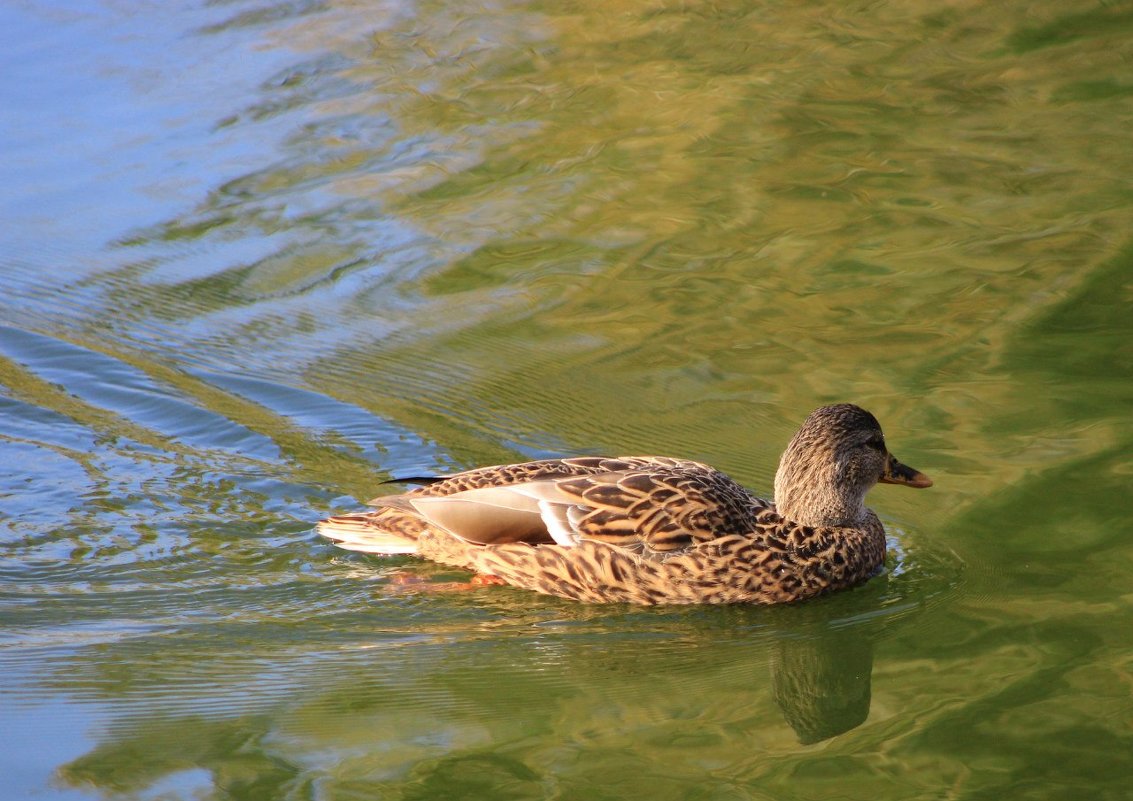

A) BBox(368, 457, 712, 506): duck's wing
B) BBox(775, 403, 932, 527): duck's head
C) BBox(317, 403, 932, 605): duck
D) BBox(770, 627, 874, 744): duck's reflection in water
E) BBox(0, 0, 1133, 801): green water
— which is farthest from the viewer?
BBox(368, 457, 712, 506): duck's wing

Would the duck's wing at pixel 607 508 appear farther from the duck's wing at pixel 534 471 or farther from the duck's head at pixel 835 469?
the duck's head at pixel 835 469

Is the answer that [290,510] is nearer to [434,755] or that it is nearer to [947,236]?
[434,755]

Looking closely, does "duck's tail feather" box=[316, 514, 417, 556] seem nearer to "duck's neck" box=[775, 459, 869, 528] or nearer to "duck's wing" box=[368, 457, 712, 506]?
"duck's wing" box=[368, 457, 712, 506]

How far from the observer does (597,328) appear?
402 inches

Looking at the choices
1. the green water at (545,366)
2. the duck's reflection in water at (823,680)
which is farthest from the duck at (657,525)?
the duck's reflection in water at (823,680)

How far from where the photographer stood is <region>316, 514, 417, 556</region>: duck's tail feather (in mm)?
7664

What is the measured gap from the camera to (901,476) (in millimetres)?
7688

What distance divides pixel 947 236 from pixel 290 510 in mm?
5339

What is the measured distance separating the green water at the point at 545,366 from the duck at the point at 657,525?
0.14m

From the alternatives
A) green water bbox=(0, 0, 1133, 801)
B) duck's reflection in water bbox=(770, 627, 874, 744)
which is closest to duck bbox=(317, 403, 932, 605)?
green water bbox=(0, 0, 1133, 801)

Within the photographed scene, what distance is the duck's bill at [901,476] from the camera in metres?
7.66

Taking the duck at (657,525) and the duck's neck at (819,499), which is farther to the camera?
the duck's neck at (819,499)

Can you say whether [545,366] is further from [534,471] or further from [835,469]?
[835,469]

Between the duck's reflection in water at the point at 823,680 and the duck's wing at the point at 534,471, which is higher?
the duck's wing at the point at 534,471
